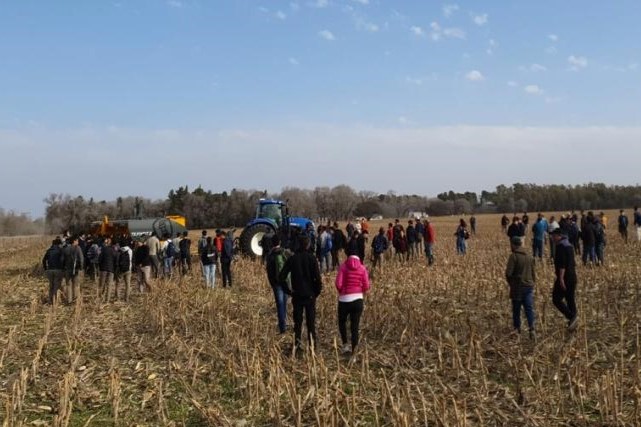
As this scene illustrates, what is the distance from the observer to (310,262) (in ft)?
27.9

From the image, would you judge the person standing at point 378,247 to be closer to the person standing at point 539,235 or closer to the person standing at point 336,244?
the person standing at point 336,244

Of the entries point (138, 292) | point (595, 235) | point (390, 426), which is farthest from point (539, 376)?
point (138, 292)

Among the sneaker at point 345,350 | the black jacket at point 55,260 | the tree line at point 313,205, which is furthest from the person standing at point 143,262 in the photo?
the tree line at point 313,205

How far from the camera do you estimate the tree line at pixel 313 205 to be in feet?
285

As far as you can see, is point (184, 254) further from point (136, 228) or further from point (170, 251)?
point (136, 228)

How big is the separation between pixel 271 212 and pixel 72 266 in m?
8.99

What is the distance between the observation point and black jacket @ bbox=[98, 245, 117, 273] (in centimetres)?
1434

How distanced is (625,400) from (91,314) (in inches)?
411

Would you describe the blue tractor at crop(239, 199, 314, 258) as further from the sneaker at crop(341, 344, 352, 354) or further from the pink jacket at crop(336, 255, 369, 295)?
the pink jacket at crop(336, 255, 369, 295)

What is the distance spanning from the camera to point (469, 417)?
568cm

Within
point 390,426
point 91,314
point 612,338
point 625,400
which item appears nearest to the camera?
point 390,426

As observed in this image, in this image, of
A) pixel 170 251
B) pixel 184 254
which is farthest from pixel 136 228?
pixel 184 254

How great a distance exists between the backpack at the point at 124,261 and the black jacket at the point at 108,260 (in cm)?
20

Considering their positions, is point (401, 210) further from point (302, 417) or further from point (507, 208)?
point (302, 417)
